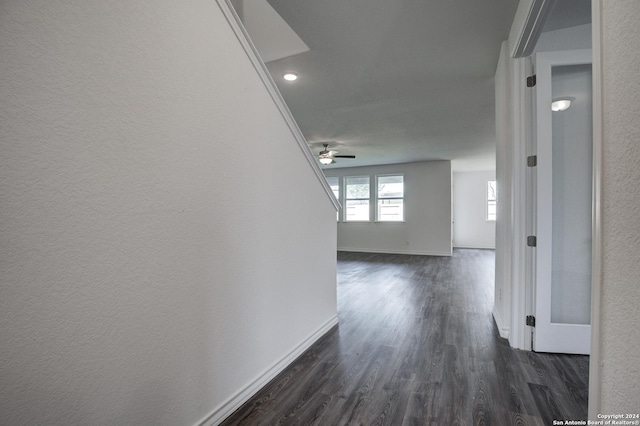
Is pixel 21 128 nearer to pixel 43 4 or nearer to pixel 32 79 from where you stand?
pixel 32 79

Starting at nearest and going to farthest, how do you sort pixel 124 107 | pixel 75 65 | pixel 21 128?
pixel 21 128
pixel 75 65
pixel 124 107

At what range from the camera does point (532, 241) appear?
2.13 m

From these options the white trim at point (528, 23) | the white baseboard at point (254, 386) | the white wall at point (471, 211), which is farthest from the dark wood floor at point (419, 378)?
the white wall at point (471, 211)

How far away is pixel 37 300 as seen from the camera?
0.77 metres

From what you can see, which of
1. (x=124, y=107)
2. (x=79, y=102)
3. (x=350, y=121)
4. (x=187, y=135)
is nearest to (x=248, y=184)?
(x=187, y=135)

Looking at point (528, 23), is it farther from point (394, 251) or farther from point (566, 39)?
point (394, 251)

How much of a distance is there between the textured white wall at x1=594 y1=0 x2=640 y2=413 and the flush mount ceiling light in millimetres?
1590

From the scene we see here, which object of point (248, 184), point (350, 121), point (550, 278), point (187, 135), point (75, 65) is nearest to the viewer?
point (75, 65)

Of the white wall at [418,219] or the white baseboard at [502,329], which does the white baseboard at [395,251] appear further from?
the white baseboard at [502,329]

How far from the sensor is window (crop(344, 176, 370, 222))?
28.5 ft

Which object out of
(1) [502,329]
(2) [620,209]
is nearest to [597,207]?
(2) [620,209]

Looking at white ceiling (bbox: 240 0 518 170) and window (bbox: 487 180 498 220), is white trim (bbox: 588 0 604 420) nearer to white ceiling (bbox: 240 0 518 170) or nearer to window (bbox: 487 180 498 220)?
white ceiling (bbox: 240 0 518 170)

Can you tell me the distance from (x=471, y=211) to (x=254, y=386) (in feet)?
31.8

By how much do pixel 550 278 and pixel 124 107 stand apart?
8.94ft
